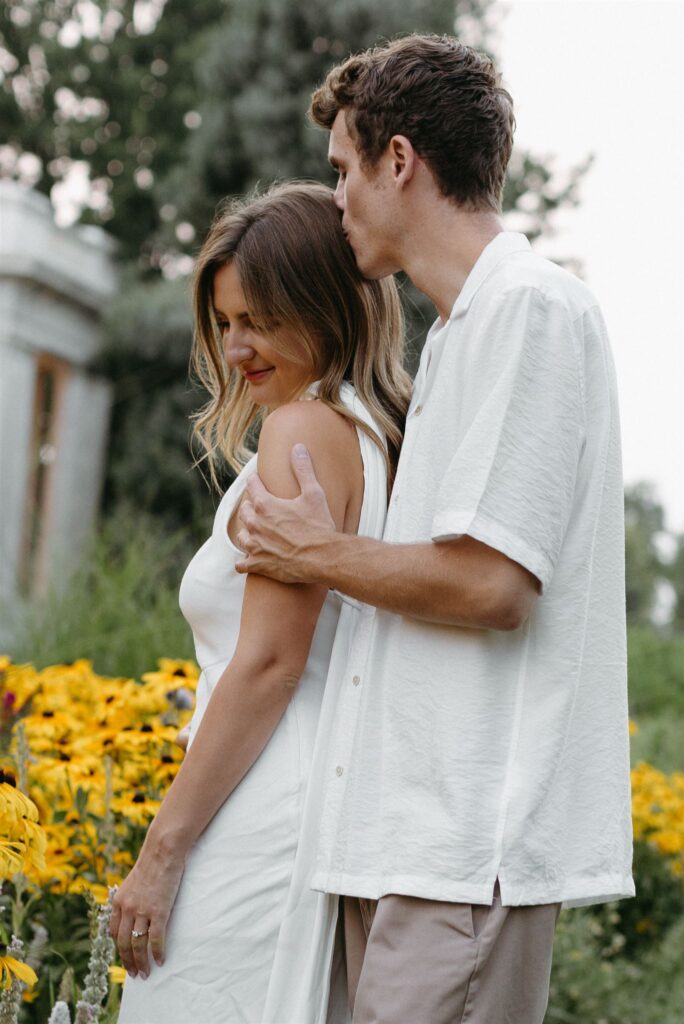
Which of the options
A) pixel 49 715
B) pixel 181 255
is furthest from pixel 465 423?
pixel 181 255

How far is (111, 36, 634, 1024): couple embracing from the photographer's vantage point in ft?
5.70

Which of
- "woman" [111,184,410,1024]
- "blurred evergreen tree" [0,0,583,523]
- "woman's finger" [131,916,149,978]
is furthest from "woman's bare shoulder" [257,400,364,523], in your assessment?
"blurred evergreen tree" [0,0,583,523]

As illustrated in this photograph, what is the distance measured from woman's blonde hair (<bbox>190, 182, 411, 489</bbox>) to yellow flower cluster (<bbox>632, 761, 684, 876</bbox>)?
3.45 meters

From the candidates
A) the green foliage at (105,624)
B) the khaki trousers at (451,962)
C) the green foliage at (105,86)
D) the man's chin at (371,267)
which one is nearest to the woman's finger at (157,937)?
the khaki trousers at (451,962)

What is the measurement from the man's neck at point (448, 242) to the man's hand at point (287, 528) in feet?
1.19

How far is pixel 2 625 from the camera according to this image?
629cm

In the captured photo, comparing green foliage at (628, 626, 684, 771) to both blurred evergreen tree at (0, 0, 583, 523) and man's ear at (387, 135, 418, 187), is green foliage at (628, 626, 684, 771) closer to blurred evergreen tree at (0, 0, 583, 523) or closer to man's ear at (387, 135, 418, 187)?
blurred evergreen tree at (0, 0, 583, 523)

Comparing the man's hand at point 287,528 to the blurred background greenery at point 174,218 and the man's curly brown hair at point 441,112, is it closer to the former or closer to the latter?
the man's curly brown hair at point 441,112

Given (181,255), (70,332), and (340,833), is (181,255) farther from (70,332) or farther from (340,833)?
(340,833)

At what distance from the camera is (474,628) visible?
5.90 ft

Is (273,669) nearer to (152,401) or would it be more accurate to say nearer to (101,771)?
(101,771)

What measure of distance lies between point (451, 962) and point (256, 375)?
1.19 metres

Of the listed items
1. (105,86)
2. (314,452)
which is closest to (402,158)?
(314,452)

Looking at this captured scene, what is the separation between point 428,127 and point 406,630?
83 centimetres
